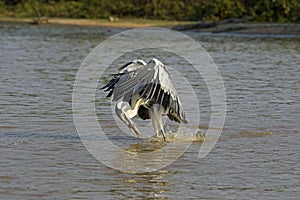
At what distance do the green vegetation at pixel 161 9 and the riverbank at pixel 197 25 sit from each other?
5.76 ft

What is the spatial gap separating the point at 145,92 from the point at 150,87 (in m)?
0.09

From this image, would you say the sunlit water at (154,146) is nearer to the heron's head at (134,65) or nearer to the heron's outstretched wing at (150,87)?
the heron's outstretched wing at (150,87)

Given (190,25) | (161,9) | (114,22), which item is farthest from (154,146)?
(161,9)

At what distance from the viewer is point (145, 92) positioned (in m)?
9.70

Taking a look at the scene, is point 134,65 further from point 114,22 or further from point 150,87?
point 114,22

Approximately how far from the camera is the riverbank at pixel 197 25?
38.2m

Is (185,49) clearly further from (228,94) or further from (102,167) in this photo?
(102,167)

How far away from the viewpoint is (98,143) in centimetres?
1002

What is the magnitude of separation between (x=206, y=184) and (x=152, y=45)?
2187 cm

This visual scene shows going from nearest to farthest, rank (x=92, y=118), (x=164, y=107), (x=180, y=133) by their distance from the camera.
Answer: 1. (x=164, y=107)
2. (x=180, y=133)
3. (x=92, y=118)

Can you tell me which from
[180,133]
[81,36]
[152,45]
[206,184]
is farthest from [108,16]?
[206,184]

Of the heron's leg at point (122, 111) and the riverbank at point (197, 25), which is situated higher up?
the heron's leg at point (122, 111)

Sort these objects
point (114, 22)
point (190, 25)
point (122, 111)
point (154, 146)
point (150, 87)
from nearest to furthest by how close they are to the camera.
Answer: point (150, 87) → point (122, 111) → point (154, 146) → point (190, 25) → point (114, 22)

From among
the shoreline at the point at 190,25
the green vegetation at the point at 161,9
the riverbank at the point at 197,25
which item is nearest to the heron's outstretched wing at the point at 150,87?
the shoreline at the point at 190,25
